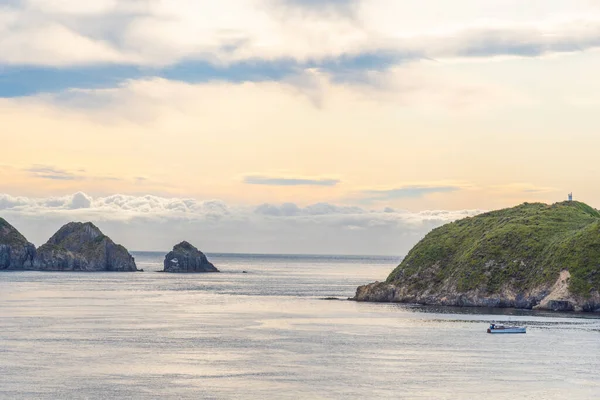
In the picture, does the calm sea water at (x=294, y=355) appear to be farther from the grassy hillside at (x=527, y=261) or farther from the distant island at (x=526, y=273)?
the grassy hillside at (x=527, y=261)

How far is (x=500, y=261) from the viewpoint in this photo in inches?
7397

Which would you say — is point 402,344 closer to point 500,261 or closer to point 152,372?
point 152,372

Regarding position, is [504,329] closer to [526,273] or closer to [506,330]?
[506,330]

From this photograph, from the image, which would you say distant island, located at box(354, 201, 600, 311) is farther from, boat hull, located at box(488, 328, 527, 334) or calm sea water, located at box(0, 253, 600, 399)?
boat hull, located at box(488, 328, 527, 334)

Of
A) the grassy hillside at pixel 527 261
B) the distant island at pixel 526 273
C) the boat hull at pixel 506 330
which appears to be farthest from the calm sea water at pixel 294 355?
the grassy hillside at pixel 527 261

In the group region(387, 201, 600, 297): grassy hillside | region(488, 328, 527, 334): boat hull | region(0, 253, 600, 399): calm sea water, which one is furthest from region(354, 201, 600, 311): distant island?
region(488, 328, 527, 334): boat hull

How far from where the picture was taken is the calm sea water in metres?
82.3

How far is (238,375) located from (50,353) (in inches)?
1148

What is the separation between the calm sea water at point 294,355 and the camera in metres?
82.3

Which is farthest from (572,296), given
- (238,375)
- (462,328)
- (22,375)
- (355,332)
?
(22,375)

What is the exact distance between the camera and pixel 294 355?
106938mm

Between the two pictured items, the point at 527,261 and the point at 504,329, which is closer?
the point at 504,329

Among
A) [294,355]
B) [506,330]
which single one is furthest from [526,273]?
[294,355]

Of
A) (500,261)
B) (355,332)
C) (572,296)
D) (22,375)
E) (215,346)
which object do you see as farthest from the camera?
(500,261)
